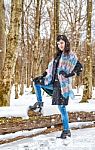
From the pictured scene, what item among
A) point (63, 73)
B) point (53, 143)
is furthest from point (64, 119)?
point (63, 73)

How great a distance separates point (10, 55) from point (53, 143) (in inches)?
159

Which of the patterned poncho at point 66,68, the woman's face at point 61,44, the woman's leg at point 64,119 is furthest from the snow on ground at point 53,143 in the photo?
the woman's face at point 61,44

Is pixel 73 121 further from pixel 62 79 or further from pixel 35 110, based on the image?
pixel 62 79

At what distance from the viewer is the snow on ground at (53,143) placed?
6.50 metres

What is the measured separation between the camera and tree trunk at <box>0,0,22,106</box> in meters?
10.3

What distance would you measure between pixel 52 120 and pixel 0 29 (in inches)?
212

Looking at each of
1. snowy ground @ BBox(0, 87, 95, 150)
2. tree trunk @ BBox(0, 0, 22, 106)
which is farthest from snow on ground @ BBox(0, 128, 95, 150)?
tree trunk @ BBox(0, 0, 22, 106)

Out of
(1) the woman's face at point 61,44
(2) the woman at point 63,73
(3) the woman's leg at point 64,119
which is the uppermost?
(1) the woman's face at point 61,44

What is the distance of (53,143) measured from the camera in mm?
6926

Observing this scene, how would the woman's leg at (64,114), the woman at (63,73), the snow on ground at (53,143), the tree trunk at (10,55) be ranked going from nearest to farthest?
the snow on ground at (53,143) → the woman at (63,73) → the woman's leg at (64,114) → the tree trunk at (10,55)

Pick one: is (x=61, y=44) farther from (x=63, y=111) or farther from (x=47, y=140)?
(x=47, y=140)

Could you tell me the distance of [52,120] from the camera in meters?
8.60

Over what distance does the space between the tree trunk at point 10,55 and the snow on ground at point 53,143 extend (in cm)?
285

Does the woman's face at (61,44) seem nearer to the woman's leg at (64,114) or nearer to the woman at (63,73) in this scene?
the woman at (63,73)
